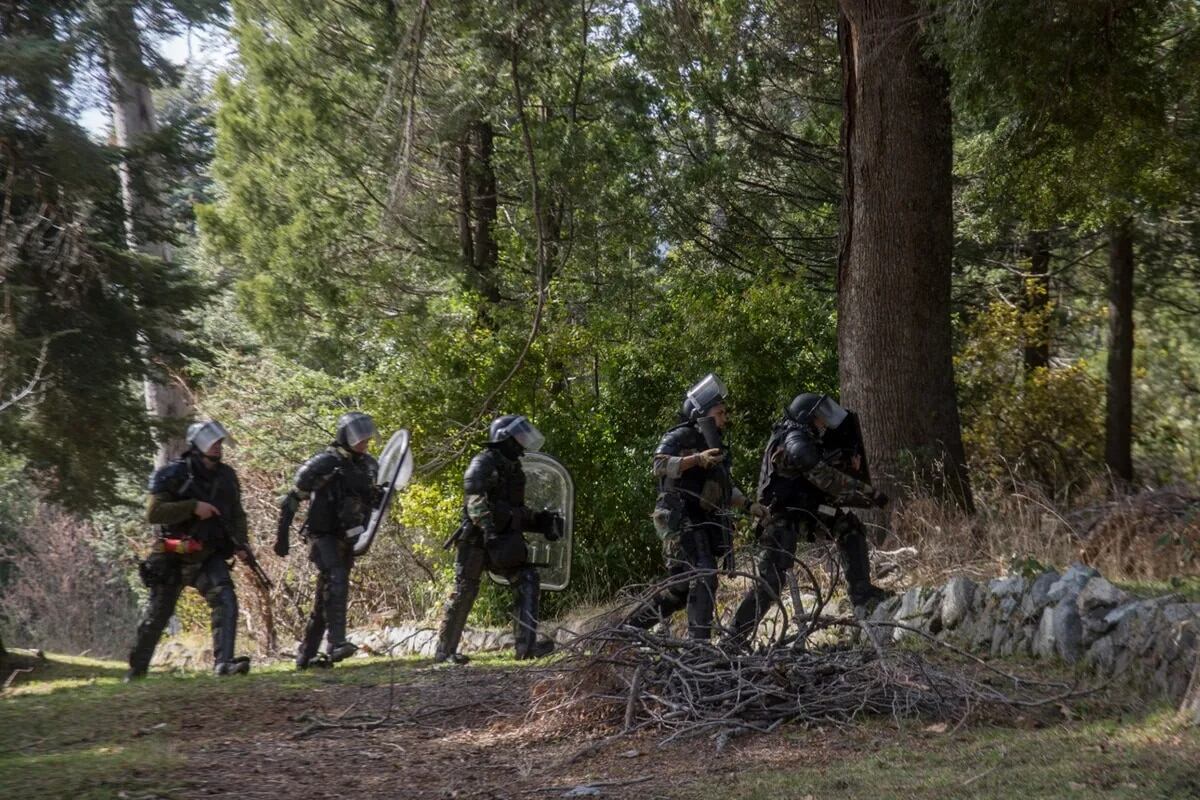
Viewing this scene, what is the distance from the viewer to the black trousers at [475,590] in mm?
10555

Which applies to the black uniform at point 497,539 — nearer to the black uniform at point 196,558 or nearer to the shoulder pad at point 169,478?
the black uniform at point 196,558

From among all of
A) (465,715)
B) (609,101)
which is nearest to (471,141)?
(609,101)

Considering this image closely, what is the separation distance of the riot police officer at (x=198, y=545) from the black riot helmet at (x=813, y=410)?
4.58 m

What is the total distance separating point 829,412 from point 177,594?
212 inches

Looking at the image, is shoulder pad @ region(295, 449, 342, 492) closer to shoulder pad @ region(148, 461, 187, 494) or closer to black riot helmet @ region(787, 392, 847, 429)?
shoulder pad @ region(148, 461, 187, 494)

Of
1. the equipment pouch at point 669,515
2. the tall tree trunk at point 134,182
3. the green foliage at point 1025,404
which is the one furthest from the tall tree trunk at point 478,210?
the equipment pouch at point 669,515

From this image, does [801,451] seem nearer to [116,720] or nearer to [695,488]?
[695,488]

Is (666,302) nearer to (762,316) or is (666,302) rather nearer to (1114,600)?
(762,316)

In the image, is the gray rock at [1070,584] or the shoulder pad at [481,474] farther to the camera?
the shoulder pad at [481,474]

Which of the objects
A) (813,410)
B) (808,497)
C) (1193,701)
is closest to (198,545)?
(808,497)

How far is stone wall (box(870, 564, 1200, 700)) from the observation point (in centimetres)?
650

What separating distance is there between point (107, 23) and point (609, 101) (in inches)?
266

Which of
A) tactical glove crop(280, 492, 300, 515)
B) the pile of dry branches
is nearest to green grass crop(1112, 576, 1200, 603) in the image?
the pile of dry branches

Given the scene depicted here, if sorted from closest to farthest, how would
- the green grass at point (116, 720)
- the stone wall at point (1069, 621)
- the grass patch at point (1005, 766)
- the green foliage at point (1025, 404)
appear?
1. the grass patch at point (1005, 766)
2. the green grass at point (116, 720)
3. the stone wall at point (1069, 621)
4. the green foliage at point (1025, 404)
